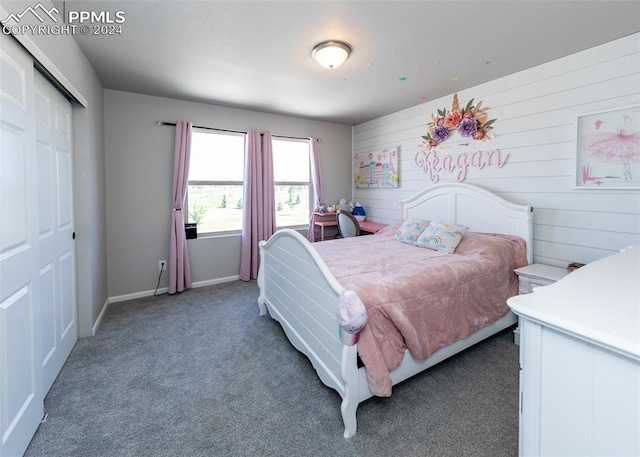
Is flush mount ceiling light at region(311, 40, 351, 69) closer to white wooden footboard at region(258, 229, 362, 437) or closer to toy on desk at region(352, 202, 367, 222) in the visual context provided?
white wooden footboard at region(258, 229, 362, 437)

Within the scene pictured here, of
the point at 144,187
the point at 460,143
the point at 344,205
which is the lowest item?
the point at 344,205

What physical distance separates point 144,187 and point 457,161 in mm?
3682

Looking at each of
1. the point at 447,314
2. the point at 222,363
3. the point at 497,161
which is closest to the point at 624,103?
the point at 497,161

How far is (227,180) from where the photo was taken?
4004mm

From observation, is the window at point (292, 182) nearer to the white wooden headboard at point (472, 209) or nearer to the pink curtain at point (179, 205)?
the pink curtain at point (179, 205)

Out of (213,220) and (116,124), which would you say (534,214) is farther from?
(116,124)

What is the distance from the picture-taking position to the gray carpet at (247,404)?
146cm

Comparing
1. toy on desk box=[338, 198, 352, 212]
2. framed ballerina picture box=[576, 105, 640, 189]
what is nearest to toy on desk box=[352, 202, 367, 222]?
toy on desk box=[338, 198, 352, 212]

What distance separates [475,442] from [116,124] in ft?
13.8

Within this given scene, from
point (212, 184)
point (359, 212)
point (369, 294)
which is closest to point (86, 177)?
point (212, 184)

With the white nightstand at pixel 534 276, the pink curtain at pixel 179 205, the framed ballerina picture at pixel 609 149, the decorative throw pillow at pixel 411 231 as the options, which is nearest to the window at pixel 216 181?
the pink curtain at pixel 179 205

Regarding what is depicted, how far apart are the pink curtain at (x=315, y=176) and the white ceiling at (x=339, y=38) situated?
121cm

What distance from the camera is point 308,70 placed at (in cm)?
272

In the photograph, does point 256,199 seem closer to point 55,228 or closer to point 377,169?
point 377,169
